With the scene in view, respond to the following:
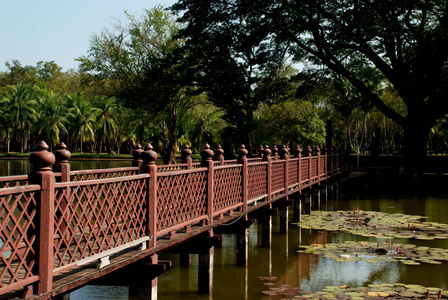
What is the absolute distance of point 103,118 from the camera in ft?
238

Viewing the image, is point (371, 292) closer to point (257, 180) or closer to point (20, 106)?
Answer: point (257, 180)

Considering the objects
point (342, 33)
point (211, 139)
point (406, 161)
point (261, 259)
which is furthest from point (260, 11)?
point (211, 139)

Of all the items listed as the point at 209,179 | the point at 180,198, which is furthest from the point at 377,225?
the point at 180,198

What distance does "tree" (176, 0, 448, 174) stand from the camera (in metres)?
26.0

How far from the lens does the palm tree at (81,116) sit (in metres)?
69.2

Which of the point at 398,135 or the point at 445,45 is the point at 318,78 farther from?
the point at 398,135

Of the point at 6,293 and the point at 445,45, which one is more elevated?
the point at 445,45

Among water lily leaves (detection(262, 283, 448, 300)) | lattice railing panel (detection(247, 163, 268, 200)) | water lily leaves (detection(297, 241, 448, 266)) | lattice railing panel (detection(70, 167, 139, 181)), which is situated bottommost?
water lily leaves (detection(262, 283, 448, 300))

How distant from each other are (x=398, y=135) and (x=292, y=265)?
63677 millimetres

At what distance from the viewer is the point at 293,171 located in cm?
1795

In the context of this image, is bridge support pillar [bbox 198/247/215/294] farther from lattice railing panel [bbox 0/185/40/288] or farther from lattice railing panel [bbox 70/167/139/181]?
lattice railing panel [bbox 0/185/40/288]

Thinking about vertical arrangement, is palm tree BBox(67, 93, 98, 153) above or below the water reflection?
above

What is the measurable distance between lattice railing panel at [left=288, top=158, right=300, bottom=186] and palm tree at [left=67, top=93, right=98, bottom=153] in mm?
54817

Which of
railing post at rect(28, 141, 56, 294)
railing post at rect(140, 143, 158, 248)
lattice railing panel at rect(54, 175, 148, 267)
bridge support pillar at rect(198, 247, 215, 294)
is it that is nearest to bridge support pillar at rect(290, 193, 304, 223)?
bridge support pillar at rect(198, 247, 215, 294)
